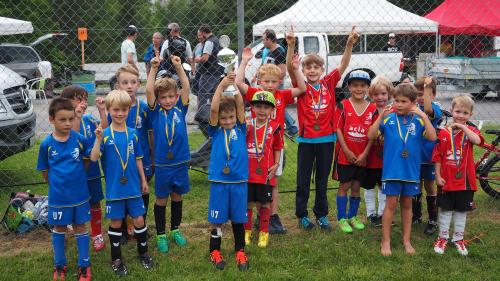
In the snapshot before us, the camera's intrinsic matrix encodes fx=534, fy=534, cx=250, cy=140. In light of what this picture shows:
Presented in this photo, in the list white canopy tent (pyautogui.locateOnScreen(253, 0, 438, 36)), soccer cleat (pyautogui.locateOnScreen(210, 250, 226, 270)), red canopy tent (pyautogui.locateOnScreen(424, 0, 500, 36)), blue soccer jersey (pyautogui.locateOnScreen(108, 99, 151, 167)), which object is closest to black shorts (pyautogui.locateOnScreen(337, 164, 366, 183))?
soccer cleat (pyautogui.locateOnScreen(210, 250, 226, 270))

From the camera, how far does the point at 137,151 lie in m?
4.29

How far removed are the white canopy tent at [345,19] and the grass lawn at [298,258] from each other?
9888 millimetres

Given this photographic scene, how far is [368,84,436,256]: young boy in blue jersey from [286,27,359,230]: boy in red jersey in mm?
535

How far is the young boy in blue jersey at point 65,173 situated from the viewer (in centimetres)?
404

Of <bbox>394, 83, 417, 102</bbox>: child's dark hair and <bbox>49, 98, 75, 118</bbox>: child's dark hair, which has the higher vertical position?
<bbox>394, 83, 417, 102</bbox>: child's dark hair

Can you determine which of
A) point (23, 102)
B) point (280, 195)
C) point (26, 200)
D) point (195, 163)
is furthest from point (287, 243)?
point (23, 102)

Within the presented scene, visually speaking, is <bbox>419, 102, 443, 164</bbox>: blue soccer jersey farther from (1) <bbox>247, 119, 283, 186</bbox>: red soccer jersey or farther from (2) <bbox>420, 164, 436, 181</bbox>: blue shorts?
(1) <bbox>247, 119, 283, 186</bbox>: red soccer jersey

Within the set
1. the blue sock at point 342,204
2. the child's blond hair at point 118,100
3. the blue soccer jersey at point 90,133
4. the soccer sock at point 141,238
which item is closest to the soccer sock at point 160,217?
the soccer sock at point 141,238

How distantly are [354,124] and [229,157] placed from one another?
51.6 inches

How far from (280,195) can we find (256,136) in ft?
6.50

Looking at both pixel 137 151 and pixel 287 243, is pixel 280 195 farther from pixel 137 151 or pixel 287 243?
pixel 137 151

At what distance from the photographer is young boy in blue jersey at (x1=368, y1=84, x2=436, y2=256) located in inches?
179

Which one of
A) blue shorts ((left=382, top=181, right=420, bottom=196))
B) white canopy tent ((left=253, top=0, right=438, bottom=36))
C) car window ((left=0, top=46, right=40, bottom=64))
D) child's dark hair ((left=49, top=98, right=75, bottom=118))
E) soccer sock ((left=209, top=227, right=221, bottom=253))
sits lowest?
soccer sock ((left=209, top=227, right=221, bottom=253))

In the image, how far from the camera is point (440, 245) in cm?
470
